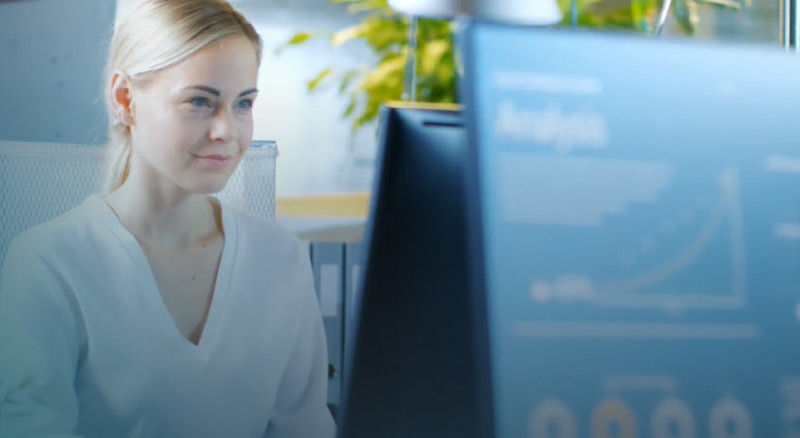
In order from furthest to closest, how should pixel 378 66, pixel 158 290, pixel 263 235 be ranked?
pixel 378 66
pixel 263 235
pixel 158 290

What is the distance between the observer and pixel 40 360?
1047 millimetres

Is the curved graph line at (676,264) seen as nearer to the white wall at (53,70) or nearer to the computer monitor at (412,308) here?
the computer monitor at (412,308)

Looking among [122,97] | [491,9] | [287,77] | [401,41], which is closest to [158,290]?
[122,97]

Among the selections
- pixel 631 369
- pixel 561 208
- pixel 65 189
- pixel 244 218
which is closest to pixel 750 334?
pixel 631 369

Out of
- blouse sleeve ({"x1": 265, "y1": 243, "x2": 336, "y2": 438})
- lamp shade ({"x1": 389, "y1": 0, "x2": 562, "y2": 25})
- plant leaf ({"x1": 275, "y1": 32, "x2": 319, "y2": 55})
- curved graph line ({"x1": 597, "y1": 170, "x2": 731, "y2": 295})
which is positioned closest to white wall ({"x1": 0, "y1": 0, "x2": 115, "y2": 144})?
plant leaf ({"x1": 275, "y1": 32, "x2": 319, "y2": 55})

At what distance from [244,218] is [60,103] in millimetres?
284

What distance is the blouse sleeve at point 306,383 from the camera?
1.19 metres

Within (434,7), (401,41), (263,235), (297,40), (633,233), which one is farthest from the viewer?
(434,7)

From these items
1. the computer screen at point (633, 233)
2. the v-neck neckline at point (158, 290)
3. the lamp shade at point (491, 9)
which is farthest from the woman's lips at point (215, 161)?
the lamp shade at point (491, 9)

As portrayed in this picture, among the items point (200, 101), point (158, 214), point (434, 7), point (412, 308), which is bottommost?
point (412, 308)

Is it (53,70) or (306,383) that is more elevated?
(53,70)

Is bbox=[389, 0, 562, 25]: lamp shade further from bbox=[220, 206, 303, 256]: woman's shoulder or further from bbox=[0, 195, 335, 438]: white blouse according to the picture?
bbox=[0, 195, 335, 438]: white blouse

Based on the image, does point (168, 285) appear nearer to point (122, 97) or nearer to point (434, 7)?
point (122, 97)

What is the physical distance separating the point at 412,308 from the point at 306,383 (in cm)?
23
